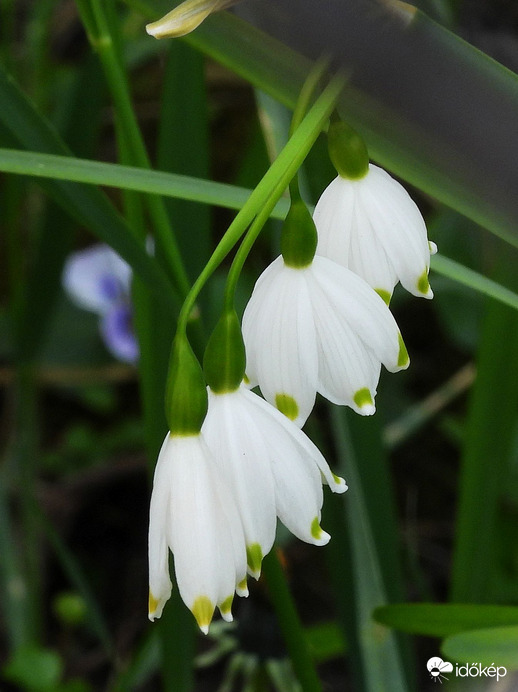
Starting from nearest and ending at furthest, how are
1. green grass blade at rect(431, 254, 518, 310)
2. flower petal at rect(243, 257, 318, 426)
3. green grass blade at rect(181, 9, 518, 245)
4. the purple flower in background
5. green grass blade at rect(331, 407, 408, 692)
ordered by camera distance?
green grass blade at rect(181, 9, 518, 245) < flower petal at rect(243, 257, 318, 426) < green grass blade at rect(431, 254, 518, 310) < green grass blade at rect(331, 407, 408, 692) < the purple flower in background

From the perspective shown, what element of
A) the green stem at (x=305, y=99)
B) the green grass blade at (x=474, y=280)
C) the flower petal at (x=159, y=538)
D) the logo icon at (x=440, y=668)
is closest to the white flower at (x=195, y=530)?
the flower petal at (x=159, y=538)

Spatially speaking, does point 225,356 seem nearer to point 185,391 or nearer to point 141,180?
point 185,391

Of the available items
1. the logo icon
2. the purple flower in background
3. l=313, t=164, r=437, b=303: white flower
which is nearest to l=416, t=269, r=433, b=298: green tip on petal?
l=313, t=164, r=437, b=303: white flower

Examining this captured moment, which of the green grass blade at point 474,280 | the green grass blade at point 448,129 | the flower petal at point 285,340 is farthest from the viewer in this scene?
the green grass blade at point 474,280

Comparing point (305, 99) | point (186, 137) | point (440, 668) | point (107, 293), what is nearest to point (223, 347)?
point (305, 99)

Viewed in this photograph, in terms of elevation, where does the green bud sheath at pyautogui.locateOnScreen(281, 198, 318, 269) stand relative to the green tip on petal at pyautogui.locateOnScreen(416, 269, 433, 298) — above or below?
above

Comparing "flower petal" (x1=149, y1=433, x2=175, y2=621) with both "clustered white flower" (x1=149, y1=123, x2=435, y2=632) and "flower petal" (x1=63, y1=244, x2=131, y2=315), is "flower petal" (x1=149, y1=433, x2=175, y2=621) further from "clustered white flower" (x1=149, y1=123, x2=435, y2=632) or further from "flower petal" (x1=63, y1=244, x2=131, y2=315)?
"flower petal" (x1=63, y1=244, x2=131, y2=315)

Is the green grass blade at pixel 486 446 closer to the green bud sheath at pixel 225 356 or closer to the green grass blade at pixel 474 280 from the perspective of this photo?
the green grass blade at pixel 474 280
